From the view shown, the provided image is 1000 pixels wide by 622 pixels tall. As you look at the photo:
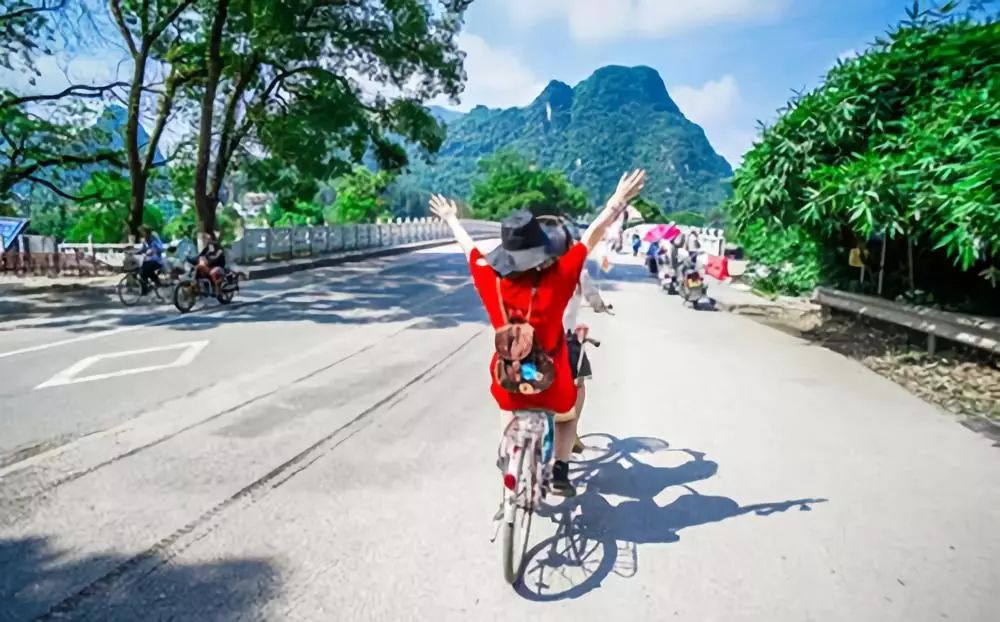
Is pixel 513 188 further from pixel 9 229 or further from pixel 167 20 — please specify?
pixel 9 229

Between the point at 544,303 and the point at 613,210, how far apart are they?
0.59 metres

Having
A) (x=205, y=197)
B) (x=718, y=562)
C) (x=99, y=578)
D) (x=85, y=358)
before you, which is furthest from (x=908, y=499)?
(x=205, y=197)

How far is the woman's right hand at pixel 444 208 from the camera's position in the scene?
13.0 ft

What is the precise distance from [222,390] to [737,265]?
21539 millimetres

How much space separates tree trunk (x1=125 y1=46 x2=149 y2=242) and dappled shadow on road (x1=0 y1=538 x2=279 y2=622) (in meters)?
20.3

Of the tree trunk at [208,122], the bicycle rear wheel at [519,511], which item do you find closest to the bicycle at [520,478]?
the bicycle rear wheel at [519,511]

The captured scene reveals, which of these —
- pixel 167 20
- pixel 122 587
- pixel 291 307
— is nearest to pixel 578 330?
pixel 122 587

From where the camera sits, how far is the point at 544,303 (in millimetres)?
3334

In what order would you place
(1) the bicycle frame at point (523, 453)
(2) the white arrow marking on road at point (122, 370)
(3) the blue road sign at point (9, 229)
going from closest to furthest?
1. (1) the bicycle frame at point (523, 453)
2. (2) the white arrow marking on road at point (122, 370)
3. (3) the blue road sign at point (9, 229)

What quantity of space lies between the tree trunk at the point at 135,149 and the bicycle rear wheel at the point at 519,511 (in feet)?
69.4

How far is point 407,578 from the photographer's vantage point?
127 inches

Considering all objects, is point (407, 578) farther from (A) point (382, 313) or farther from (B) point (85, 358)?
(A) point (382, 313)

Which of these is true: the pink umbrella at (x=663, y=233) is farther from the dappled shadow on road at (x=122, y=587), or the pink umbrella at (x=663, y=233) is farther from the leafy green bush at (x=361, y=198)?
the leafy green bush at (x=361, y=198)

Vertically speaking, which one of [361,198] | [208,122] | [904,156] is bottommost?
[904,156]
